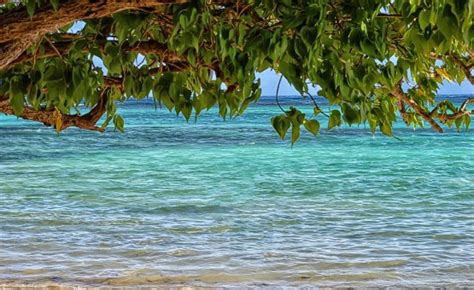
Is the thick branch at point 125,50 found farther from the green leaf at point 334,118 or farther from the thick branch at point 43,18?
the green leaf at point 334,118

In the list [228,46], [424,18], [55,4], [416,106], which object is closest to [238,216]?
[416,106]

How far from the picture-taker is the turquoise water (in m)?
8.98

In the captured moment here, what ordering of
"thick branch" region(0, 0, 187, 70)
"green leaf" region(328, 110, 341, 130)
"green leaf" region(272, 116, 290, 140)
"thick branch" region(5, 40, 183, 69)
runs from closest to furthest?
"thick branch" region(0, 0, 187, 70)
"green leaf" region(272, 116, 290, 140)
"thick branch" region(5, 40, 183, 69)
"green leaf" region(328, 110, 341, 130)

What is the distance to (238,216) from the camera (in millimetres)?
14188

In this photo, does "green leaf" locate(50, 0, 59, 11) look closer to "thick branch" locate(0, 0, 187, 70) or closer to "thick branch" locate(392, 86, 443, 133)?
"thick branch" locate(0, 0, 187, 70)

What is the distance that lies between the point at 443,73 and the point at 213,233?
26.3ft

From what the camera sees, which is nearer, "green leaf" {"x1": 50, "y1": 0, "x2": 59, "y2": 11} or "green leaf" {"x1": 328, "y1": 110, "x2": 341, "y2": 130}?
"green leaf" {"x1": 50, "y1": 0, "x2": 59, "y2": 11}

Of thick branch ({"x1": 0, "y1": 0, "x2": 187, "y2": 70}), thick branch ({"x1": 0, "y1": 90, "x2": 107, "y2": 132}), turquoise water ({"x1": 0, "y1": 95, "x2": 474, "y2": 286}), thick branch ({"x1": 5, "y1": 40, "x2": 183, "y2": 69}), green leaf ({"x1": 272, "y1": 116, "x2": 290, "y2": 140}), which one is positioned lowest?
turquoise water ({"x1": 0, "y1": 95, "x2": 474, "y2": 286})

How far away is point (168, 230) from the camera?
12.1m

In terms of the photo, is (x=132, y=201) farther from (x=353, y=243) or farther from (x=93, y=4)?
(x=93, y=4)

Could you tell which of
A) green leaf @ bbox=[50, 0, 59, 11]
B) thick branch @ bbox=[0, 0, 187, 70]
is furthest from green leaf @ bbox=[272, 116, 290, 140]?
green leaf @ bbox=[50, 0, 59, 11]

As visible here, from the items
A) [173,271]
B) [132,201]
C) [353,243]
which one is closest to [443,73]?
[173,271]

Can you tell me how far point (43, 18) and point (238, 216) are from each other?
38.1 ft

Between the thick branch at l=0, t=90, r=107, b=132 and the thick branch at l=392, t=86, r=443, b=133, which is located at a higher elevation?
the thick branch at l=392, t=86, r=443, b=133
